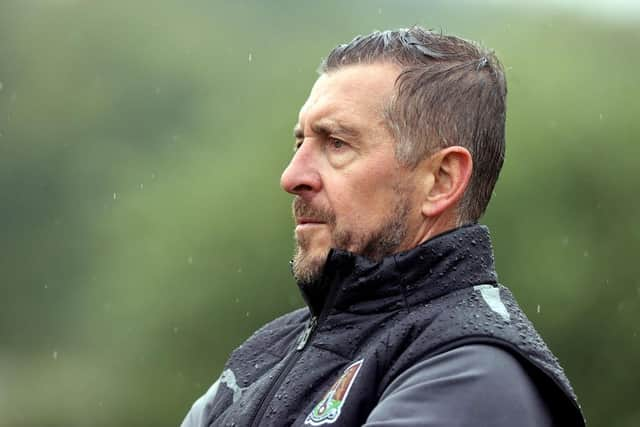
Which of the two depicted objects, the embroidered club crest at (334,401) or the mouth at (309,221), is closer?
the embroidered club crest at (334,401)

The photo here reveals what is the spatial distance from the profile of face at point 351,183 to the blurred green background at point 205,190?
14564 mm

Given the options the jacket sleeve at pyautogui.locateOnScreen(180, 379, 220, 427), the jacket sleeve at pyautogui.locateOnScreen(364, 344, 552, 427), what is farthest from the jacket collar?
the jacket sleeve at pyautogui.locateOnScreen(180, 379, 220, 427)

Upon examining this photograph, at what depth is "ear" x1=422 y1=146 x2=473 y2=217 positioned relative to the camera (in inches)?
112

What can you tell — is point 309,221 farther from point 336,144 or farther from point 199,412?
Result: point 199,412

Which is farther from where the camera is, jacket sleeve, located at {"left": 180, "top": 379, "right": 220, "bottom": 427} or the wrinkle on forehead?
jacket sleeve, located at {"left": 180, "top": 379, "right": 220, "bottom": 427}

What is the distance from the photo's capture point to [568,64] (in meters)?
20.0

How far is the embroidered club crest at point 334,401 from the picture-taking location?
2.50 m

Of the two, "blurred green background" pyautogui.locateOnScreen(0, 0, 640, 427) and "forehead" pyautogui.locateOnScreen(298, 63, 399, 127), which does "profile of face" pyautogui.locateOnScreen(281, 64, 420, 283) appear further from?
"blurred green background" pyautogui.locateOnScreen(0, 0, 640, 427)

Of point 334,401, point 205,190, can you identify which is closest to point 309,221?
point 334,401

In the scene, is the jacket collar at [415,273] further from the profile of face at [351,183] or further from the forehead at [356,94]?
the forehead at [356,94]

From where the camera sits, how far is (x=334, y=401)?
2.52 meters

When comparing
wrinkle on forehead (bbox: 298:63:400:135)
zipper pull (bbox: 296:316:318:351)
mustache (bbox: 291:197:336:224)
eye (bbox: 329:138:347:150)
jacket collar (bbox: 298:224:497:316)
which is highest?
→ wrinkle on forehead (bbox: 298:63:400:135)

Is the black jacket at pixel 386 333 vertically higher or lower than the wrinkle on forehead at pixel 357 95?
lower

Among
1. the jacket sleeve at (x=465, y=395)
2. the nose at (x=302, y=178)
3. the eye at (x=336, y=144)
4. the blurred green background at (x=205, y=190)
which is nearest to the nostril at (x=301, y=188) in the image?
the nose at (x=302, y=178)
